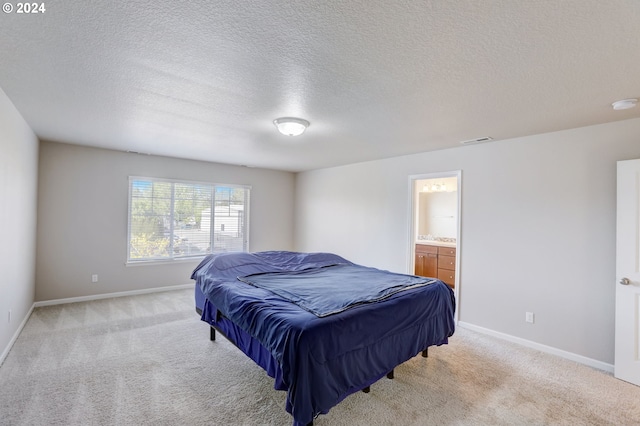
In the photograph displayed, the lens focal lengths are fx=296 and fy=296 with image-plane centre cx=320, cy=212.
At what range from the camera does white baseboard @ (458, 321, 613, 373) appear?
291cm

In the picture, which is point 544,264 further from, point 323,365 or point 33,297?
point 33,297

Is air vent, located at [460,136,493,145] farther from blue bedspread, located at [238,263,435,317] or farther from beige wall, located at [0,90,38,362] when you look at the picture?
beige wall, located at [0,90,38,362]

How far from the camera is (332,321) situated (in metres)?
2.04

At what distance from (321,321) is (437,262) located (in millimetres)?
4215

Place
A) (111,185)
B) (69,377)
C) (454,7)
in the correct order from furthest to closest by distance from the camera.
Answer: (111,185) < (69,377) < (454,7)

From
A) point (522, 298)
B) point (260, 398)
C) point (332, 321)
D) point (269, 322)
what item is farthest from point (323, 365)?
point (522, 298)

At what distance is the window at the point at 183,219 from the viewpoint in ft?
16.6

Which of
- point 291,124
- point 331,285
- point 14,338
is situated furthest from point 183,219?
point 331,285

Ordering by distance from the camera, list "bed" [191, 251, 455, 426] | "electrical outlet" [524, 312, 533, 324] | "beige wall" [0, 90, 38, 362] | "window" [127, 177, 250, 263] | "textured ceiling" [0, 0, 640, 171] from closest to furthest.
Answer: "textured ceiling" [0, 0, 640, 171] < "bed" [191, 251, 455, 426] < "beige wall" [0, 90, 38, 362] < "electrical outlet" [524, 312, 533, 324] < "window" [127, 177, 250, 263]

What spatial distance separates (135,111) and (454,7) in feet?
9.47

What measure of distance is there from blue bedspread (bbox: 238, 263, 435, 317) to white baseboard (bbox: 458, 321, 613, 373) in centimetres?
132

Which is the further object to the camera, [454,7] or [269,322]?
[269,322]

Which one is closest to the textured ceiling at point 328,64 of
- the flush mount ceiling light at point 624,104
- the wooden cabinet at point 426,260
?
the flush mount ceiling light at point 624,104

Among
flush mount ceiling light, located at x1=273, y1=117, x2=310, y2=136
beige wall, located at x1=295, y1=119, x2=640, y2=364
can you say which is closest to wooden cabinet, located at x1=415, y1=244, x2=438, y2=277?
beige wall, located at x1=295, y1=119, x2=640, y2=364
